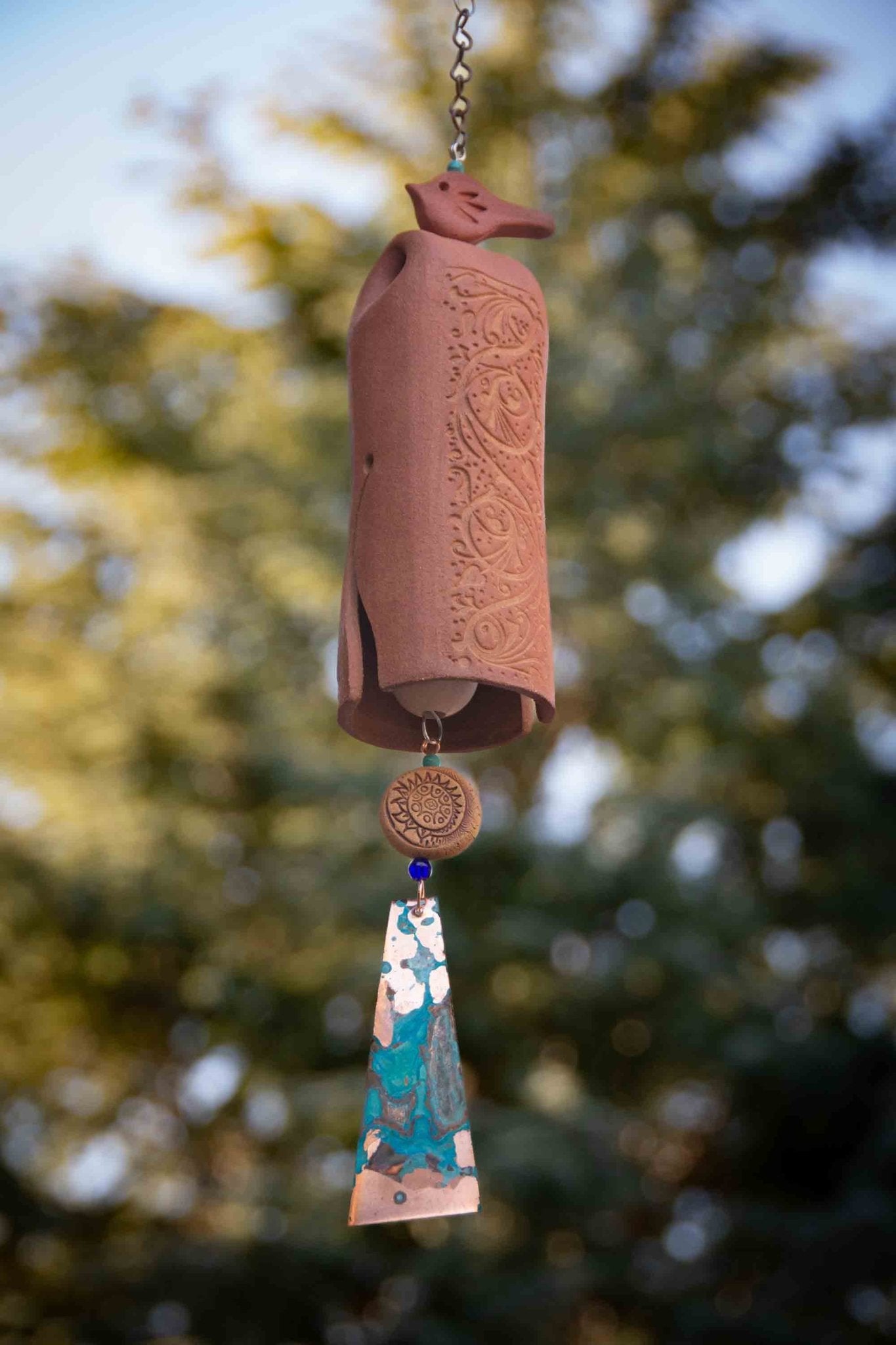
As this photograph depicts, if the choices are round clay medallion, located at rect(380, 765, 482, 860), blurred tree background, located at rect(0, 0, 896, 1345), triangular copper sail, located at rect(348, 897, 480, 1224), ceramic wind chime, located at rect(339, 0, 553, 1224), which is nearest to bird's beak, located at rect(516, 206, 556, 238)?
ceramic wind chime, located at rect(339, 0, 553, 1224)

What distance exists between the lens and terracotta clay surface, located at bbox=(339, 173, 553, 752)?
1.43 metres

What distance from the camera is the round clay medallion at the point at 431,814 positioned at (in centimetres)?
144

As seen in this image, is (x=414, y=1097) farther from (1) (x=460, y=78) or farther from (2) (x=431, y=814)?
(1) (x=460, y=78)

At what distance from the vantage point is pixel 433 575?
144cm

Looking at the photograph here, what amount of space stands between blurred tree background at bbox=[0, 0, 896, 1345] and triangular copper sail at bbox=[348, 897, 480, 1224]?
344 centimetres

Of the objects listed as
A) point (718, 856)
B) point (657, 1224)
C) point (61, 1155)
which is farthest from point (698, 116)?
point (61, 1155)

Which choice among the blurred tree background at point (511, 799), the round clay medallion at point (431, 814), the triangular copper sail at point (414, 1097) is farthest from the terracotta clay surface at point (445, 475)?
the blurred tree background at point (511, 799)

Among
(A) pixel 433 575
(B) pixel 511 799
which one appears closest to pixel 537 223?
(A) pixel 433 575

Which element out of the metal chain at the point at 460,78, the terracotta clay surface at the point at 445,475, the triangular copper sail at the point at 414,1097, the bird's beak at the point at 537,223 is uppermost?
the metal chain at the point at 460,78

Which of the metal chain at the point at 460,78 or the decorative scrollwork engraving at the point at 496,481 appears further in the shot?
the metal chain at the point at 460,78

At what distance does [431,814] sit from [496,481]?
0.36 m

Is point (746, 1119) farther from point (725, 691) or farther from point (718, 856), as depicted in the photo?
point (725, 691)

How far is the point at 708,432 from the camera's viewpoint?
577cm

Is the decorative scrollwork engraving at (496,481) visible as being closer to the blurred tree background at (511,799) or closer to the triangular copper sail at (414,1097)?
the triangular copper sail at (414,1097)
